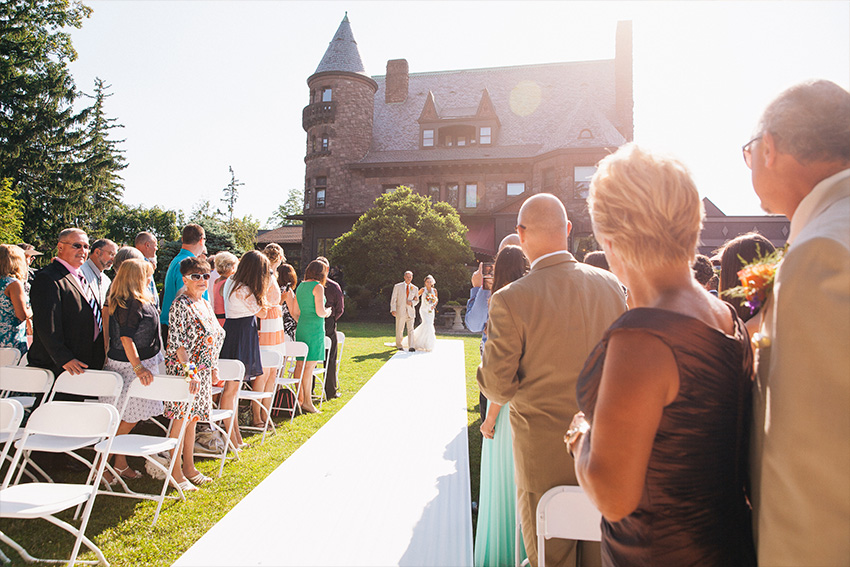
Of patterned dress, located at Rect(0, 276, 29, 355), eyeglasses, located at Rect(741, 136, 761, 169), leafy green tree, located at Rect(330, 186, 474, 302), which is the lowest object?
patterned dress, located at Rect(0, 276, 29, 355)

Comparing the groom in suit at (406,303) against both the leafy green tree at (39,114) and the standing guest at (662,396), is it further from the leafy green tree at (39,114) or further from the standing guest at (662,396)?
the leafy green tree at (39,114)

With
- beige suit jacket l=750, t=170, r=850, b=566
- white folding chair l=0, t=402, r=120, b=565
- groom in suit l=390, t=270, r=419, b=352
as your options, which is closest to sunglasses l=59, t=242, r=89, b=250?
white folding chair l=0, t=402, r=120, b=565

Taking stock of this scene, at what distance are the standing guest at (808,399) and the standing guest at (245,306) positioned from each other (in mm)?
5521

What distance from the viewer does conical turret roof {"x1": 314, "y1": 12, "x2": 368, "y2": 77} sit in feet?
110

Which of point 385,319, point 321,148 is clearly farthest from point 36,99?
point 385,319

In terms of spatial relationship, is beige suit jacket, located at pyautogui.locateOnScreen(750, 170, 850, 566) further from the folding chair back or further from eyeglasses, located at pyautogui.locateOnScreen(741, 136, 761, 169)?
the folding chair back

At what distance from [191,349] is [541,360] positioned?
11.7 feet

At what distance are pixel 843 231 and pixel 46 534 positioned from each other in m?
5.01

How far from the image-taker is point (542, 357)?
2.44 metres

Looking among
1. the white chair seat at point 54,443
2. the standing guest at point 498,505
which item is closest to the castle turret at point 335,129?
the white chair seat at point 54,443

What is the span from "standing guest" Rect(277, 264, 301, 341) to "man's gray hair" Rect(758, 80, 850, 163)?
684 cm

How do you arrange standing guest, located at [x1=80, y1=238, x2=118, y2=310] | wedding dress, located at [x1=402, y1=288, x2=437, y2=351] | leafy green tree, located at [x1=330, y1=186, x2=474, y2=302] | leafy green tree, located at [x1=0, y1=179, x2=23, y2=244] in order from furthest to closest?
leafy green tree, located at [x1=330, y1=186, x2=474, y2=302], leafy green tree, located at [x1=0, y1=179, x2=23, y2=244], wedding dress, located at [x1=402, y1=288, x2=437, y2=351], standing guest, located at [x1=80, y1=238, x2=118, y2=310]

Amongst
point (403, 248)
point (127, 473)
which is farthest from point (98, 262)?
point (403, 248)

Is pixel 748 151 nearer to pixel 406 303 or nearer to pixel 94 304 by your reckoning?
pixel 94 304
